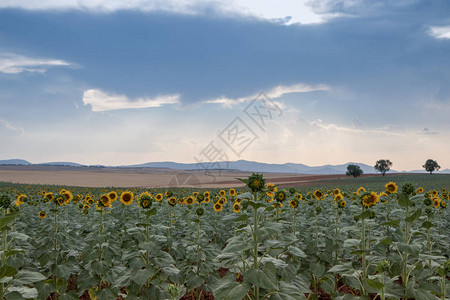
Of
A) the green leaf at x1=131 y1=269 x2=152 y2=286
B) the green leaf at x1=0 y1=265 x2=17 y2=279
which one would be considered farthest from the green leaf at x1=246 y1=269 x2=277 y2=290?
the green leaf at x1=0 y1=265 x2=17 y2=279

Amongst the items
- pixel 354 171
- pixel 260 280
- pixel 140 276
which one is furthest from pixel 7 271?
pixel 354 171

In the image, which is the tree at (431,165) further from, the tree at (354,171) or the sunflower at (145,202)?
the sunflower at (145,202)

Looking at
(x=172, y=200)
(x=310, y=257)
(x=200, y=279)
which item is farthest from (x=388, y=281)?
(x=172, y=200)

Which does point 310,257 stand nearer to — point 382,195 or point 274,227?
point 382,195

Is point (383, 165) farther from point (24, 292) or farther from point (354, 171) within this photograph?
point (24, 292)

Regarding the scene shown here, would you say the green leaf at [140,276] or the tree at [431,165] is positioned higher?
the tree at [431,165]

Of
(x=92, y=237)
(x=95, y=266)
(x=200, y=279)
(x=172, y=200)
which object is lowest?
(x=200, y=279)

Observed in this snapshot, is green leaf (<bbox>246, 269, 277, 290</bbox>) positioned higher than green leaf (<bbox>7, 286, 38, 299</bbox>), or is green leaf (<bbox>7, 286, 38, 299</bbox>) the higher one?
green leaf (<bbox>246, 269, 277, 290</bbox>)

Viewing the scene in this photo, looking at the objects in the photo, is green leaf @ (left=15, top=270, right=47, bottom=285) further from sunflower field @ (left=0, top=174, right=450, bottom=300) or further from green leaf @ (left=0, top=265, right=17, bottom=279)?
green leaf @ (left=0, top=265, right=17, bottom=279)

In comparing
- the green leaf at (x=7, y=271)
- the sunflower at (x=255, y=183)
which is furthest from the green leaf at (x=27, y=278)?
the sunflower at (x=255, y=183)

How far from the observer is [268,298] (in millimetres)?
3701

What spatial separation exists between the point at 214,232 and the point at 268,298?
5.58m

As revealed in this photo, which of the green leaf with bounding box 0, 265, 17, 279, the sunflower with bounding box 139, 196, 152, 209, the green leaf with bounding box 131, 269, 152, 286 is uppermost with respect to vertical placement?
the sunflower with bounding box 139, 196, 152, 209

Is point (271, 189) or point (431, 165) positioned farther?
Answer: point (431, 165)
